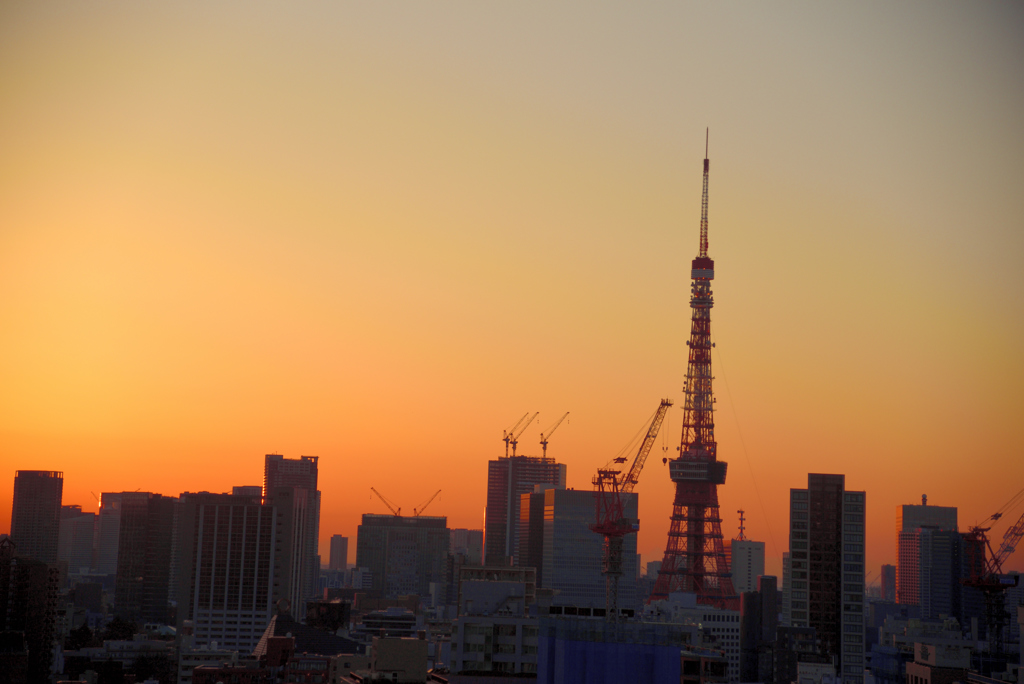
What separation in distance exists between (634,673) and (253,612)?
14493cm

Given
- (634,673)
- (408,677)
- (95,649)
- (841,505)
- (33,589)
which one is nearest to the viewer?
(634,673)

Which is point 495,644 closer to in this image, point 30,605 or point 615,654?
point 615,654

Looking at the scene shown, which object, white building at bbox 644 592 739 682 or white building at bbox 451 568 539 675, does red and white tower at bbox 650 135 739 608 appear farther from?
white building at bbox 451 568 539 675

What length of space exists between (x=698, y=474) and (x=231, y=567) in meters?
67.9

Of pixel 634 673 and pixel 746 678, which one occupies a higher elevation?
pixel 634 673

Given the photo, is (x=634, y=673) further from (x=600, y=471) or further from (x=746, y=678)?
(x=600, y=471)

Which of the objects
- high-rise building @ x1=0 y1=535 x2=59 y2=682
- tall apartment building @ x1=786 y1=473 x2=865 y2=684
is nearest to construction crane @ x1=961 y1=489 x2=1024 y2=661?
tall apartment building @ x1=786 y1=473 x2=865 y2=684

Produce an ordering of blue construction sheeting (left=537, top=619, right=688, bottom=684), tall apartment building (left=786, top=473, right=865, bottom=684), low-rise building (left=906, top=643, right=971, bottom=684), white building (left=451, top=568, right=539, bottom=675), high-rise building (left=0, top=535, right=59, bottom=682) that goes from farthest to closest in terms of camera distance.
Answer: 1. tall apartment building (left=786, top=473, right=865, bottom=684)
2. high-rise building (left=0, top=535, right=59, bottom=682)
3. low-rise building (left=906, top=643, right=971, bottom=684)
4. white building (left=451, top=568, right=539, bottom=675)
5. blue construction sheeting (left=537, top=619, right=688, bottom=684)

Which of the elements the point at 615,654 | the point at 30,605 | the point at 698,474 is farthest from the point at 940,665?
the point at 698,474

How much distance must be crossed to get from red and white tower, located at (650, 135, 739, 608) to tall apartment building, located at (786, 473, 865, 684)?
48142 millimetres

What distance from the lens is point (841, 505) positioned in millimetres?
135375

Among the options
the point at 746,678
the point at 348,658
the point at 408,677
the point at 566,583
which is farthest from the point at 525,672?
the point at 566,583

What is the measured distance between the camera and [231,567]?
179500 mm

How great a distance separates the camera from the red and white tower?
184625mm
